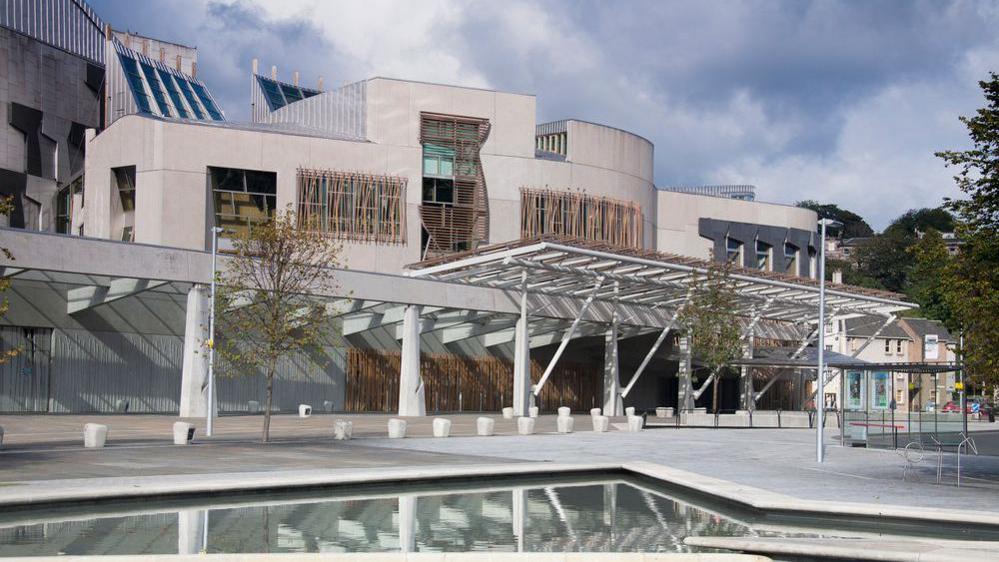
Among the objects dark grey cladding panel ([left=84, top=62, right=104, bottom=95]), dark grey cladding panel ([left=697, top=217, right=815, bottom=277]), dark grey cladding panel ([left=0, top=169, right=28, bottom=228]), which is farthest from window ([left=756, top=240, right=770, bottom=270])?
dark grey cladding panel ([left=0, top=169, right=28, bottom=228])

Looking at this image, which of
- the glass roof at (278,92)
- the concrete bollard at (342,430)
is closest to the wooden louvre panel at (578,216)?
the glass roof at (278,92)

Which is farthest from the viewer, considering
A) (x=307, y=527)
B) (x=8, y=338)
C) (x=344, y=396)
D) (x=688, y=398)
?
(x=688, y=398)

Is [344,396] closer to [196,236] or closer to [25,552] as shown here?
[196,236]

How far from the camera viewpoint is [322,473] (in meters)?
22.2

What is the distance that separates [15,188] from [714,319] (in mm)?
40085

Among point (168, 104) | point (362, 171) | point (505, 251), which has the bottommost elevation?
point (505, 251)

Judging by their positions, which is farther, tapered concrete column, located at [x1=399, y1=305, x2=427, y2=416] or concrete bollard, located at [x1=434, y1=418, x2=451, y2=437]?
A: tapered concrete column, located at [x1=399, y1=305, x2=427, y2=416]

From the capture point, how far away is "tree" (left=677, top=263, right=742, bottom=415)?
59.2 metres

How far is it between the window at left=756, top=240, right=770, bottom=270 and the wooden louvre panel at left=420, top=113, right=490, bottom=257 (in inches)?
1092

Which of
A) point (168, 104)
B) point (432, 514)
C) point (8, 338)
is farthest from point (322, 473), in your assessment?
point (168, 104)

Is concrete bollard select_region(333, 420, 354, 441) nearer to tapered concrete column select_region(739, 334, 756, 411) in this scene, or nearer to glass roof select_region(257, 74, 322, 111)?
tapered concrete column select_region(739, 334, 756, 411)

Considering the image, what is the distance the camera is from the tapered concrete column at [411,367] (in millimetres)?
52713

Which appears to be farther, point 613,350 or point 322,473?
point 613,350

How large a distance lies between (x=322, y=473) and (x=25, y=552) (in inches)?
321
